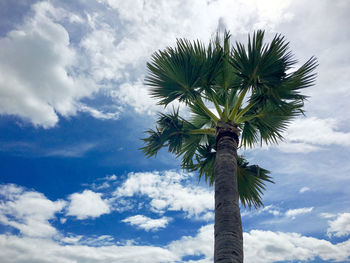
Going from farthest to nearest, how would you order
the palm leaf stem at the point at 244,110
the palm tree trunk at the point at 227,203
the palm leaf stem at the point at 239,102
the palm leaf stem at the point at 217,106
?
the palm leaf stem at the point at 217,106 → the palm leaf stem at the point at 244,110 → the palm leaf stem at the point at 239,102 → the palm tree trunk at the point at 227,203

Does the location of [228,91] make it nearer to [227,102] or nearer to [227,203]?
[227,102]

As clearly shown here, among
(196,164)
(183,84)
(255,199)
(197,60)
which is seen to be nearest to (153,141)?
(196,164)

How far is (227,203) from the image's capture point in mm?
6078

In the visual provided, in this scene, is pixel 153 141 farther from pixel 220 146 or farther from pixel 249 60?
pixel 249 60

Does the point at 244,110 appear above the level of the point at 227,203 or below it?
above

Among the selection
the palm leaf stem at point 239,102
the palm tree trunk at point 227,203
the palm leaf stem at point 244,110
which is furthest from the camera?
the palm leaf stem at point 244,110

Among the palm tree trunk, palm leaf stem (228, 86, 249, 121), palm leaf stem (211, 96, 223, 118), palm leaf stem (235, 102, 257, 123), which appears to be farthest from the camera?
palm leaf stem (211, 96, 223, 118)

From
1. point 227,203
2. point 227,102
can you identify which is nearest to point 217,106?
point 227,102

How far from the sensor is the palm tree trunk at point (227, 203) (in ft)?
17.8

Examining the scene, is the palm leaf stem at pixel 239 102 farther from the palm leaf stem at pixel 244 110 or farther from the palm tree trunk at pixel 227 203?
the palm tree trunk at pixel 227 203

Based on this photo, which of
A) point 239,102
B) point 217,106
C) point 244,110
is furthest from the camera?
point 217,106

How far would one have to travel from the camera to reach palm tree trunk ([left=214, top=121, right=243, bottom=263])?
17.8ft

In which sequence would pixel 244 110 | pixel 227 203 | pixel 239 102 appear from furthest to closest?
pixel 244 110 → pixel 239 102 → pixel 227 203

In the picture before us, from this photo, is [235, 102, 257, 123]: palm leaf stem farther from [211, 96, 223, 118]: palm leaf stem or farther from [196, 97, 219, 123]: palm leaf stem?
[196, 97, 219, 123]: palm leaf stem
